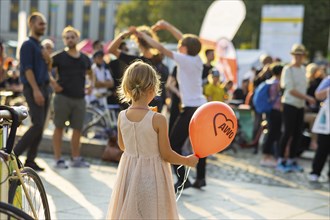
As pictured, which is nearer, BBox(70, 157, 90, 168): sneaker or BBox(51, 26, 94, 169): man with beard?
BBox(51, 26, 94, 169): man with beard

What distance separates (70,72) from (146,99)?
5.60m

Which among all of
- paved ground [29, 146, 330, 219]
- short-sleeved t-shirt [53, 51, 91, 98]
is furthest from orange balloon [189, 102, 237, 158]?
short-sleeved t-shirt [53, 51, 91, 98]

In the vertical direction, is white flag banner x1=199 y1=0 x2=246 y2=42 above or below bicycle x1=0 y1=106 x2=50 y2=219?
above

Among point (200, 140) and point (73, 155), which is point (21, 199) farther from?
point (73, 155)

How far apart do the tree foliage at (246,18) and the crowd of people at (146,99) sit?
3882 centimetres

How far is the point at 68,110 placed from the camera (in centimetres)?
1076

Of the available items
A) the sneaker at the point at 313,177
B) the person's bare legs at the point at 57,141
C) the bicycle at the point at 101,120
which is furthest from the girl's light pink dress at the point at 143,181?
the bicycle at the point at 101,120

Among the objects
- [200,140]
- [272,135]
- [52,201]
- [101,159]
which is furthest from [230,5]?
[200,140]

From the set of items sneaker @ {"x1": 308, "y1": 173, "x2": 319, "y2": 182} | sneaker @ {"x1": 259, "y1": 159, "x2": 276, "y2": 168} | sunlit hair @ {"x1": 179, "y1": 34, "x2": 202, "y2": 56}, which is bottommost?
sneaker @ {"x1": 259, "y1": 159, "x2": 276, "y2": 168}

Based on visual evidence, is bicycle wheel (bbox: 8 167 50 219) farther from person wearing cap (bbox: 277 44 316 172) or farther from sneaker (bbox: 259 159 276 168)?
sneaker (bbox: 259 159 276 168)

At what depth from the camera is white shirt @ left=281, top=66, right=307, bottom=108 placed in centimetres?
1196

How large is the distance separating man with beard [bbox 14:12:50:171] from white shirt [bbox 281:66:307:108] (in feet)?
12.5

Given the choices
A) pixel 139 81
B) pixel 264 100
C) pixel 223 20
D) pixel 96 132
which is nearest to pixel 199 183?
pixel 264 100

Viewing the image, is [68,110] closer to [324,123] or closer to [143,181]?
[324,123]
